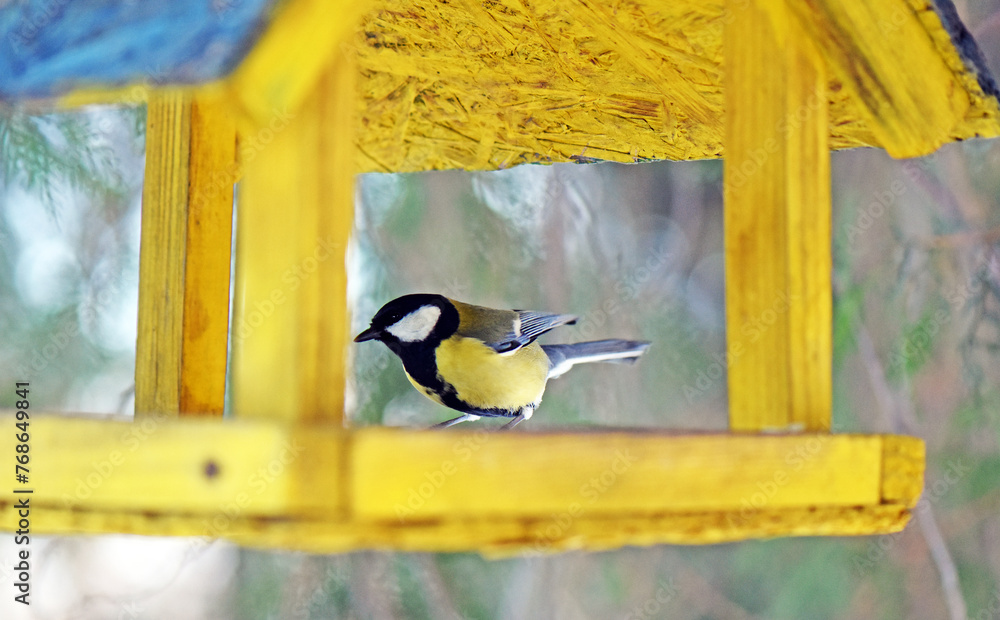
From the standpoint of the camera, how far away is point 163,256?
174 cm

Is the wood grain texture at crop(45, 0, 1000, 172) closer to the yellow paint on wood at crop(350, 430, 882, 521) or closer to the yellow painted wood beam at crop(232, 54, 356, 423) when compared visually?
the yellow painted wood beam at crop(232, 54, 356, 423)

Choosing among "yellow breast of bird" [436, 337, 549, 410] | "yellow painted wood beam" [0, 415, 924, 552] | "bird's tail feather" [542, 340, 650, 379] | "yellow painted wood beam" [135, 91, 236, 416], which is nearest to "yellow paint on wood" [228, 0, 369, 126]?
"yellow painted wood beam" [0, 415, 924, 552]

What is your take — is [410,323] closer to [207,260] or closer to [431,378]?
[431,378]

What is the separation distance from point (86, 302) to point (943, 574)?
10.2ft

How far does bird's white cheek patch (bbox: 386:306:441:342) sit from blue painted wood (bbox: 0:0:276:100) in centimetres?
119

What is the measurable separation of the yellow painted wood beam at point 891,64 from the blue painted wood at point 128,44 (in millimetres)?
832

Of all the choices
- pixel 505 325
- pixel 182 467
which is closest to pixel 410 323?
pixel 505 325

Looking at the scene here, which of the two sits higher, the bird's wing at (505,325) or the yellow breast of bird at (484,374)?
the bird's wing at (505,325)

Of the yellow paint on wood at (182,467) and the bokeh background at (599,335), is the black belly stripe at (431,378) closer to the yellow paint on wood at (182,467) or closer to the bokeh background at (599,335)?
the bokeh background at (599,335)

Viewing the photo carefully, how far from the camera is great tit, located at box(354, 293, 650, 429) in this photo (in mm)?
2311

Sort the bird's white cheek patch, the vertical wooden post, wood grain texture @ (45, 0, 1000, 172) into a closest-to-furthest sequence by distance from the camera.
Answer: wood grain texture @ (45, 0, 1000, 172) < the vertical wooden post < the bird's white cheek patch

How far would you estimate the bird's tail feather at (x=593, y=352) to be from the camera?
2.74 metres

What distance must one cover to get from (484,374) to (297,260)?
124cm

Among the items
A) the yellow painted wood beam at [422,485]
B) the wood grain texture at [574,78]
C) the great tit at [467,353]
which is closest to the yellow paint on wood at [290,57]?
the wood grain texture at [574,78]
